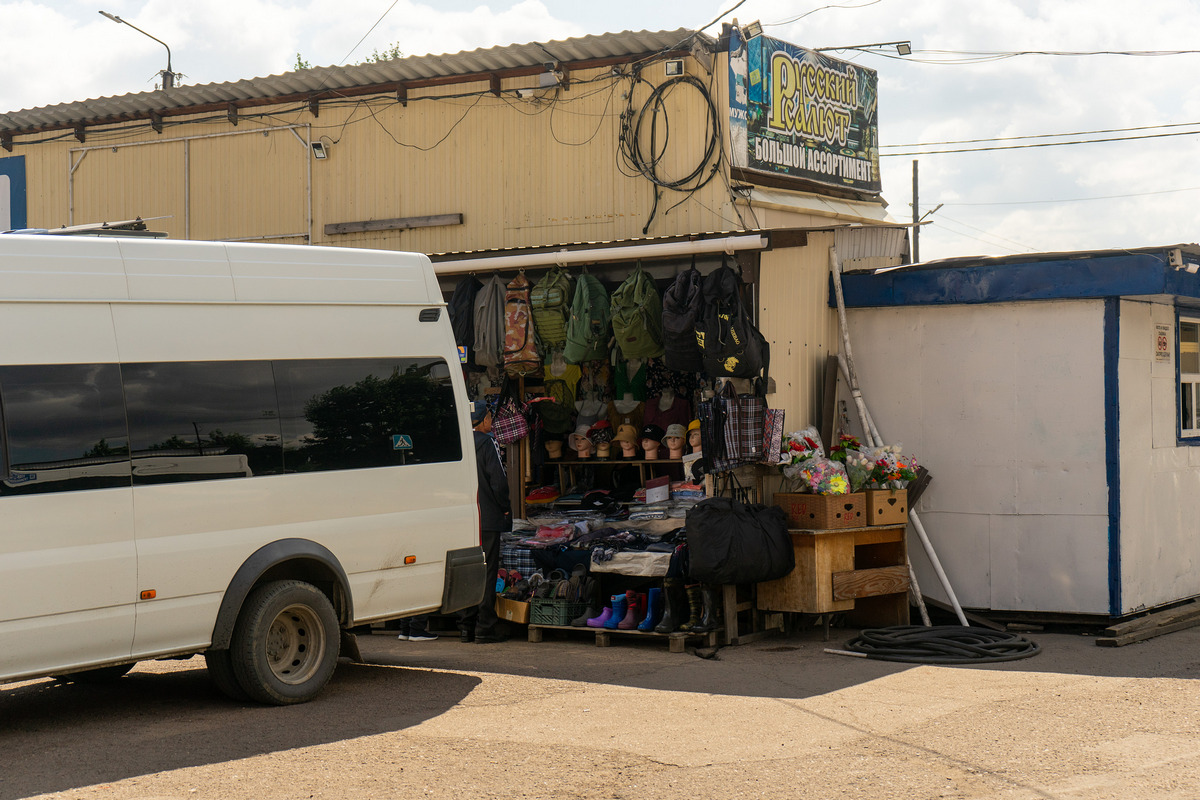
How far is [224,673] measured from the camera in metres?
8.15

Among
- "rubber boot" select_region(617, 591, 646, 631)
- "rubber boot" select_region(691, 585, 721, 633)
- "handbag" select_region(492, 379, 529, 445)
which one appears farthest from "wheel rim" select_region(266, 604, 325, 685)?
"handbag" select_region(492, 379, 529, 445)

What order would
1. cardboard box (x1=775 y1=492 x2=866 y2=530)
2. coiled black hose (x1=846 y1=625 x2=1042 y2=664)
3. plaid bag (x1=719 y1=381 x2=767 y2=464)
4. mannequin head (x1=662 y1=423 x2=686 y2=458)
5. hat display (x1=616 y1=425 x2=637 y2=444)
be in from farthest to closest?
hat display (x1=616 y1=425 x2=637 y2=444)
mannequin head (x1=662 y1=423 x2=686 y2=458)
plaid bag (x1=719 y1=381 x2=767 y2=464)
cardboard box (x1=775 y1=492 x2=866 y2=530)
coiled black hose (x1=846 y1=625 x2=1042 y2=664)

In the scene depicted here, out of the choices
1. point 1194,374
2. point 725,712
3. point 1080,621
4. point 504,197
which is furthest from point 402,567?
point 1194,374

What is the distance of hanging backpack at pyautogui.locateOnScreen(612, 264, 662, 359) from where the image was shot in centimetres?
1123

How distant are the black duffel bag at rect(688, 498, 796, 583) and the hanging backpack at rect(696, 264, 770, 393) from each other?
1.12 m

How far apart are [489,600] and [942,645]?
12.6 feet

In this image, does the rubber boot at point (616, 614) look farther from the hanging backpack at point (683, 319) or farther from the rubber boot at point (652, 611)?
the hanging backpack at point (683, 319)

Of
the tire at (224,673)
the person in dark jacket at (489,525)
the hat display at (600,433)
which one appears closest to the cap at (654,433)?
the hat display at (600,433)

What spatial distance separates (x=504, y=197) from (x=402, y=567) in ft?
17.5

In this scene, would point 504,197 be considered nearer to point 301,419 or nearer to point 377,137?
point 377,137

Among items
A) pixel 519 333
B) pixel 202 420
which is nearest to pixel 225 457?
pixel 202 420

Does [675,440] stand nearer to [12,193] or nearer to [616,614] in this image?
[616,614]

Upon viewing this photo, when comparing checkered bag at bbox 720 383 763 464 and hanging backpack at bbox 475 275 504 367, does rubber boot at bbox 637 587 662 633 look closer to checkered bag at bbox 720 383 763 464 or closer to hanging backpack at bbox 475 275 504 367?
checkered bag at bbox 720 383 763 464

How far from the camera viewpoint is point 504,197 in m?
13.1
